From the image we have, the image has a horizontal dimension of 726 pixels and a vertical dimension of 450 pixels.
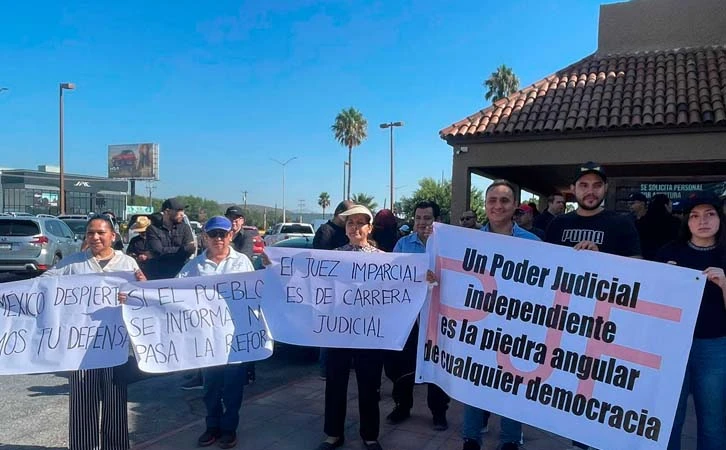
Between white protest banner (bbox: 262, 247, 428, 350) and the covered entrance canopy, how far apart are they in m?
7.40

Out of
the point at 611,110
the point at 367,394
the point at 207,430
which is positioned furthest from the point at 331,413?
the point at 611,110

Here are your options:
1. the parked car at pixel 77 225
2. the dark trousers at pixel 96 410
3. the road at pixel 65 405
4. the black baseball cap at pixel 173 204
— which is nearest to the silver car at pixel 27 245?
the parked car at pixel 77 225

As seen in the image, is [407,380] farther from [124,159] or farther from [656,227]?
[124,159]

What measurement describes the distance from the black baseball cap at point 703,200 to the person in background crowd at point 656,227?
3.31 meters

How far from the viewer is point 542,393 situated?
3.37 metres

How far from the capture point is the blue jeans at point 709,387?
301cm

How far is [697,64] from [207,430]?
11.9 meters

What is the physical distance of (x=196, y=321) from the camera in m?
3.87

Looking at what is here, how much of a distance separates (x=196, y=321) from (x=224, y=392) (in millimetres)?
580

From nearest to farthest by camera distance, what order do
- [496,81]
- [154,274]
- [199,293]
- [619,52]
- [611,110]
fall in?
[199,293]
[154,274]
[611,110]
[619,52]
[496,81]

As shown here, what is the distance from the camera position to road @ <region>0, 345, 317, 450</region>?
427 centimetres

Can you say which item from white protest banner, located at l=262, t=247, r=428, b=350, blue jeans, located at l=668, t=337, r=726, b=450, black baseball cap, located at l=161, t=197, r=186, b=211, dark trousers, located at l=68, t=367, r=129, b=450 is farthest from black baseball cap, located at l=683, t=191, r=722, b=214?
black baseball cap, located at l=161, t=197, r=186, b=211

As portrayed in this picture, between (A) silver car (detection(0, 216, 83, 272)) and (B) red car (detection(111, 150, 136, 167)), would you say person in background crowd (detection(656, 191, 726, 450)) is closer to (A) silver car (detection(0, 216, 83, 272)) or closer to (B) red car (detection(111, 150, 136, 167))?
(A) silver car (detection(0, 216, 83, 272))

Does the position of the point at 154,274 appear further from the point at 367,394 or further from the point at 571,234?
the point at 571,234
